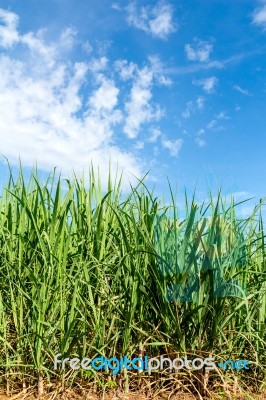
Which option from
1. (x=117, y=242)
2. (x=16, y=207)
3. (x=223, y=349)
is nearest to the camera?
(x=223, y=349)

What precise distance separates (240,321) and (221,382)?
0.37m

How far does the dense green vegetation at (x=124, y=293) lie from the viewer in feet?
8.78

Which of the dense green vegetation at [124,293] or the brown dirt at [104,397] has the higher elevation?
the dense green vegetation at [124,293]

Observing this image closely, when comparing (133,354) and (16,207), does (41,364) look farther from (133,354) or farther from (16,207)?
(16,207)

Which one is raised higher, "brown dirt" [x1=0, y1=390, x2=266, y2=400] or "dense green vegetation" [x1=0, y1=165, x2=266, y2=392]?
"dense green vegetation" [x1=0, y1=165, x2=266, y2=392]

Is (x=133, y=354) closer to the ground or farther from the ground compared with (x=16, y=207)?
closer to the ground

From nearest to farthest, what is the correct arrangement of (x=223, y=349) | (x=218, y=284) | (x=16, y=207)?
1. (x=218, y=284)
2. (x=223, y=349)
3. (x=16, y=207)

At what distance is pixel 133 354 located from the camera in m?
2.83

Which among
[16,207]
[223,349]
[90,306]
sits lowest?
[223,349]

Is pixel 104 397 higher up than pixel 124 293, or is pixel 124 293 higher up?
pixel 124 293

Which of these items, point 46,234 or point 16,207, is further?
point 16,207

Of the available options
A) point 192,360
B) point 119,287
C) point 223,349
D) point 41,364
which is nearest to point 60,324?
point 41,364

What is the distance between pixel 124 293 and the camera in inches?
111

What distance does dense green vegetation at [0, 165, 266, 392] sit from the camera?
2.68 meters
